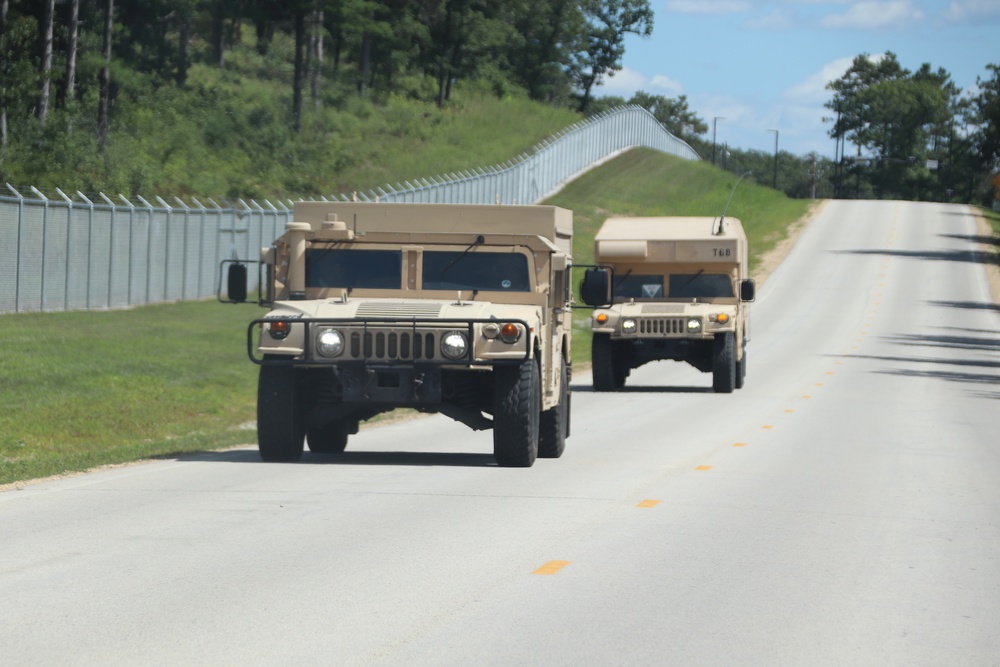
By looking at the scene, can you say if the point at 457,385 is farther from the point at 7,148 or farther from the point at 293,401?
the point at 7,148

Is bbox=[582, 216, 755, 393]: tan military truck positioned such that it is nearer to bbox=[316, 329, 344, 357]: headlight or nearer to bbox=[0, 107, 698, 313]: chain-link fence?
bbox=[0, 107, 698, 313]: chain-link fence

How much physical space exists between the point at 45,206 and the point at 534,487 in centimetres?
2285

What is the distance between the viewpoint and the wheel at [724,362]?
28438 mm

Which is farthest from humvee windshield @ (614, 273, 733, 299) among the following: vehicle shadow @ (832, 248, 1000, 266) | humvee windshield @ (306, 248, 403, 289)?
vehicle shadow @ (832, 248, 1000, 266)

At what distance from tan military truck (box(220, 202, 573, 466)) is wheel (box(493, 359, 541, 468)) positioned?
0.01 m

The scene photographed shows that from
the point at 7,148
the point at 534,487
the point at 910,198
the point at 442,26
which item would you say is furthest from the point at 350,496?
the point at 910,198

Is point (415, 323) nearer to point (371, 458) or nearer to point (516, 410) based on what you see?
point (516, 410)

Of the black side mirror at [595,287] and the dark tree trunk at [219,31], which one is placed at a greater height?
the dark tree trunk at [219,31]

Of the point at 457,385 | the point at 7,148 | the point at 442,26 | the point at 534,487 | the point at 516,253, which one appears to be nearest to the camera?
the point at 534,487

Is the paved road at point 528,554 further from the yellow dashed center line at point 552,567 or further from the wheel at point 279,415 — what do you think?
the wheel at point 279,415

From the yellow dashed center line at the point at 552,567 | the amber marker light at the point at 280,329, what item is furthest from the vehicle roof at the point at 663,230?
the yellow dashed center line at the point at 552,567

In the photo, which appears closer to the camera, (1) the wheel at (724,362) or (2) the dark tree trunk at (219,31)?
(1) the wheel at (724,362)

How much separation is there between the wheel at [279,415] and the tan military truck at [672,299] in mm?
13493

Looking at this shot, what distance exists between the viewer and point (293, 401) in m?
15.0
